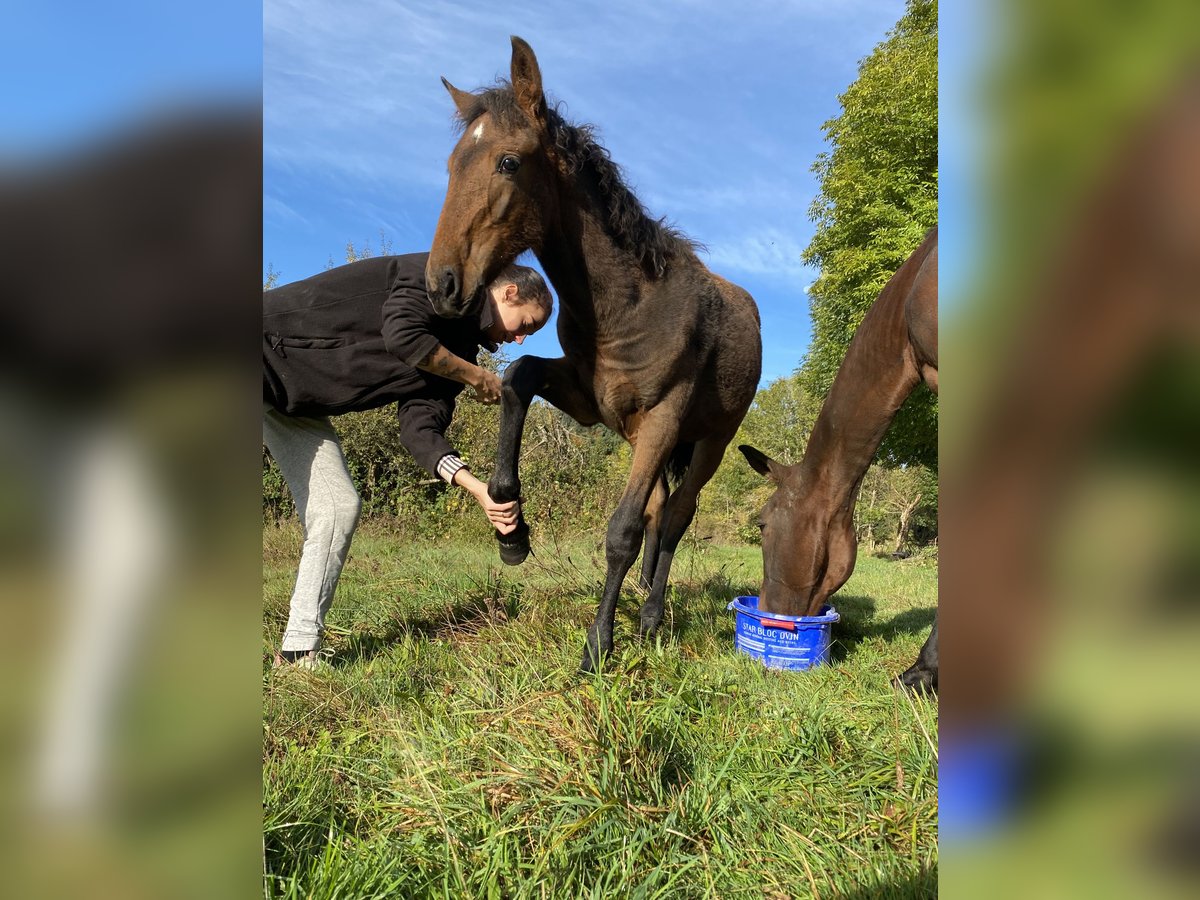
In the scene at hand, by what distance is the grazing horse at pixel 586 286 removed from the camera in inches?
118

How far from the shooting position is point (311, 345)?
3.63 m

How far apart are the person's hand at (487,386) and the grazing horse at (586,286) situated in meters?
0.06

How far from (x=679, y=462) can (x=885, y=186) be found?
1196 cm

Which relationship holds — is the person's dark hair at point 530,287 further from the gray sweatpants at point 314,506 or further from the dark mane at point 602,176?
the gray sweatpants at point 314,506

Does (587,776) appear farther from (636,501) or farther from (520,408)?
(520,408)

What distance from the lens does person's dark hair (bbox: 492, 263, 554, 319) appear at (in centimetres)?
401

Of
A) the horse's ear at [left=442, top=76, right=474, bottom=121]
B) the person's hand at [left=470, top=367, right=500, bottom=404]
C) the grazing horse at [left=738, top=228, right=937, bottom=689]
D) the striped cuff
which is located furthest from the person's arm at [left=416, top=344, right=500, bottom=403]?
the grazing horse at [left=738, top=228, right=937, bottom=689]

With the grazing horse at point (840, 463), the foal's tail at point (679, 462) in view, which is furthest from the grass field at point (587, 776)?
the foal's tail at point (679, 462)

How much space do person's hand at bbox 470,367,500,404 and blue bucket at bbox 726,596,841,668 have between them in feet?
5.95

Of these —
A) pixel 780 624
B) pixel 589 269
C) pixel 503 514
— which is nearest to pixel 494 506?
pixel 503 514

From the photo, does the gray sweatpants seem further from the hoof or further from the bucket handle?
the bucket handle
